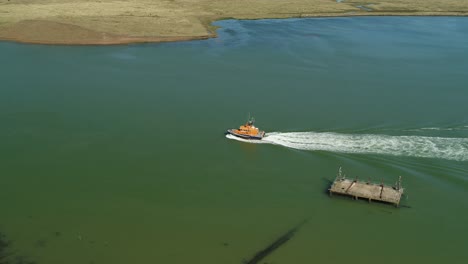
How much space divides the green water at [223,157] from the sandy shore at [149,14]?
936 centimetres

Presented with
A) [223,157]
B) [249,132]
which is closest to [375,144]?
[249,132]

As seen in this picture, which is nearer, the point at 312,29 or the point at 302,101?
the point at 302,101

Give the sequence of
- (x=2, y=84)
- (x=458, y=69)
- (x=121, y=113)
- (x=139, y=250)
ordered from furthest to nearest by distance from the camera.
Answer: (x=458, y=69) < (x=2, y=84) < (x=121, y=113) < (x=139, y=250)

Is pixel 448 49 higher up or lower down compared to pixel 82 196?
higher up

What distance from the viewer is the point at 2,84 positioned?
52.1m

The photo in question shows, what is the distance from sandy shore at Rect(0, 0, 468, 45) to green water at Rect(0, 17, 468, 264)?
369 inches

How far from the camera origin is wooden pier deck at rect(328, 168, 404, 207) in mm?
31438

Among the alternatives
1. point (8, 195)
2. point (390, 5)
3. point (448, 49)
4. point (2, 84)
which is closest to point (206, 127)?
point (8, 195)

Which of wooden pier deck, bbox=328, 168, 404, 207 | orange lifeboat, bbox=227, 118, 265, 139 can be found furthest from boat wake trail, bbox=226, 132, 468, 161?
wooden pier deck, bbox=328, 168, 404, 207

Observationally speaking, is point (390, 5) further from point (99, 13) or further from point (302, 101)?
point (302, 101)

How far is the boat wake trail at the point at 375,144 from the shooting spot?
3706cm

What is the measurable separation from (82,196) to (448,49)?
59.3 metres

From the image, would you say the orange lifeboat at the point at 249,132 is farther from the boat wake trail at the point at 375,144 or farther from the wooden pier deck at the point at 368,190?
the wooden pier deck at the point at 368,190

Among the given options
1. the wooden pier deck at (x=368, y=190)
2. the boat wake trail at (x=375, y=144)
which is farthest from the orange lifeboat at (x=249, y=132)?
the wooden pier deck at (x=368, y=190)
